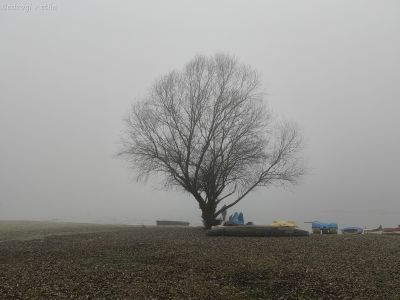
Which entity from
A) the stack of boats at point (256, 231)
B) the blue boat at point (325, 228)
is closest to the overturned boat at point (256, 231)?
the stack of boats at point (256, 231)

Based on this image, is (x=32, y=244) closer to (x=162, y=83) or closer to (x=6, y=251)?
(x=6, y=251)

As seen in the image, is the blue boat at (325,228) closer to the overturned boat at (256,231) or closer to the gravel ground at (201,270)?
the overturned boat at (256,231)

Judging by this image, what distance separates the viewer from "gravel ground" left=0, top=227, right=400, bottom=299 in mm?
12359

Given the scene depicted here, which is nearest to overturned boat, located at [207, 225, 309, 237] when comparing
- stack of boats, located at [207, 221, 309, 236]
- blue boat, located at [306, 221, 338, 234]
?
stack of boats, located at [207, 221, 309, 236]

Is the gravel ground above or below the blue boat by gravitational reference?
below

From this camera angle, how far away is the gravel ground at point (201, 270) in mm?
12359

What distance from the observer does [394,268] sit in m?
15.0

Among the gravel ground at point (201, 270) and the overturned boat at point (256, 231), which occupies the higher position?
the overturned boat at point (256, 231)

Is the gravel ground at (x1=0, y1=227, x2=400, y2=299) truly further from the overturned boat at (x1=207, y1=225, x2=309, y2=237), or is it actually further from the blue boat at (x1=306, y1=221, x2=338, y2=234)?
the blue boat at (x1=306, y1=221, x2=338, y2=234)

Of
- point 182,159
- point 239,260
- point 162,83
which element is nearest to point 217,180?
point 182,159

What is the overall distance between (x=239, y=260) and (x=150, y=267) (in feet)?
11.5

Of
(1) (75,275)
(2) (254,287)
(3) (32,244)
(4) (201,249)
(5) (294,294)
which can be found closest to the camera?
(5) (294,294)

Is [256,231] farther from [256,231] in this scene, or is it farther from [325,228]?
[325,228]

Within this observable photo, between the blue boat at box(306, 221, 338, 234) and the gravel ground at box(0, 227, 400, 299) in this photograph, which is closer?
the gravel ground at box(0, 227, 400, 299)
